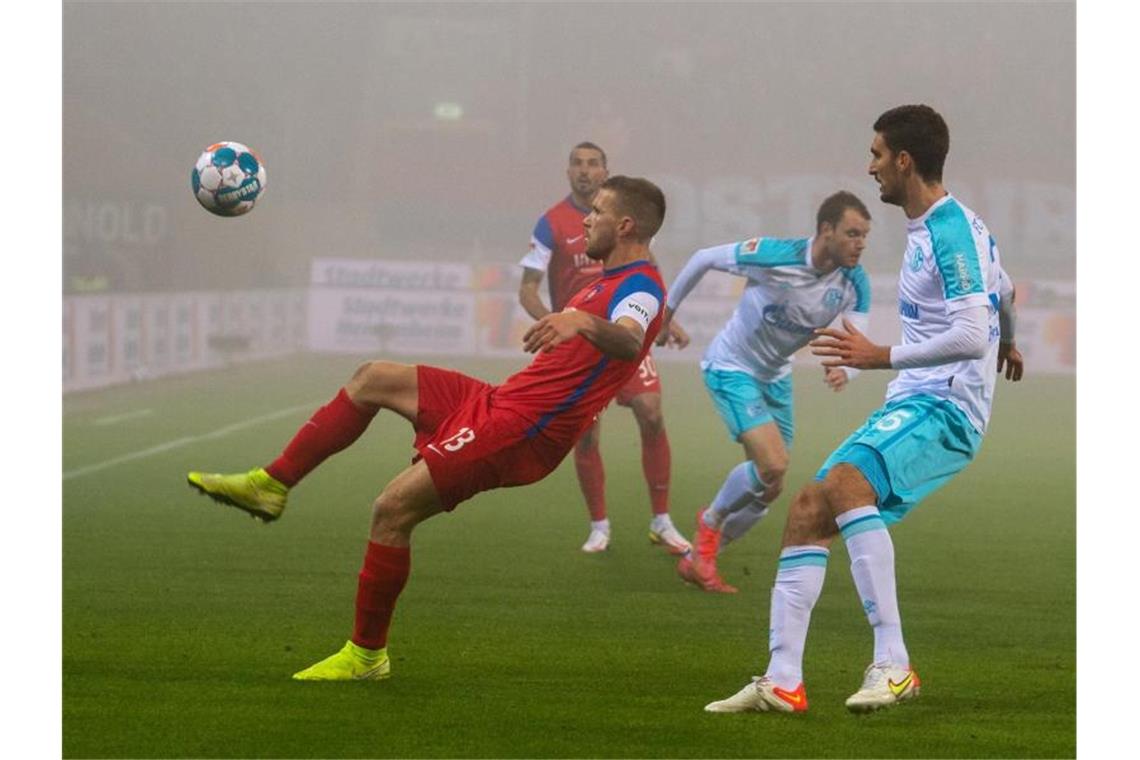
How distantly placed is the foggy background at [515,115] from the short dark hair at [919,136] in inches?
177

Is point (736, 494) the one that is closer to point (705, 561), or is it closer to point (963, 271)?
point (705, 561)

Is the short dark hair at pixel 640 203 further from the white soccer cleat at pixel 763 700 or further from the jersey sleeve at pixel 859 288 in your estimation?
the jersey sleeve at pixel 859 288

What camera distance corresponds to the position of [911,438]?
5.49 m

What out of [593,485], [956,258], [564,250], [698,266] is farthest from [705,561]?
[956,258]

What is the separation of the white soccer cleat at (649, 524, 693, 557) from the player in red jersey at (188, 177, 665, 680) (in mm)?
2616

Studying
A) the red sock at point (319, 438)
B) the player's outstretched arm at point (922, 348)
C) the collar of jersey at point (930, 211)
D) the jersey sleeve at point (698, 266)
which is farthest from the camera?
the jersey sleeve at point (698, 266)

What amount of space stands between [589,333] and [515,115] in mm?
5211

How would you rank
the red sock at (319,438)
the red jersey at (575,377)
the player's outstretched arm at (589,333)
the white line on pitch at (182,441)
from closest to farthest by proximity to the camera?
1. the player's outstretched arm at (589,333)
2. the red jersey at (575,377)
3. the red sock at (319,438)
4. the white line on pitch at (182,441)

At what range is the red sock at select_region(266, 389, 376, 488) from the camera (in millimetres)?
5816

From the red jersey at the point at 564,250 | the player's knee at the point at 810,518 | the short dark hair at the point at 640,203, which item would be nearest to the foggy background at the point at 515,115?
the red jersey at the point at 564,250

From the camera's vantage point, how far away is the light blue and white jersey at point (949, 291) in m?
5.43

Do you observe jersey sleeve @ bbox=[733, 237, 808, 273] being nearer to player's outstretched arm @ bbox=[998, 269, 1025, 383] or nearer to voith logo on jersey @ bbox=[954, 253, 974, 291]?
player's outstretched arm @ bbox=[998, 269, 1025, 383]

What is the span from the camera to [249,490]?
578cm

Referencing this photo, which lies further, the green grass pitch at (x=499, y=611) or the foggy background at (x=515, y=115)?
the foggy background at (x=515, y=115)
